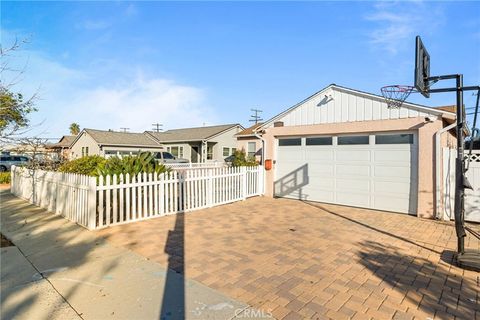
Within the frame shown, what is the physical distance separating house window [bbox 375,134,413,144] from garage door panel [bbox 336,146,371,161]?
1.65 ft

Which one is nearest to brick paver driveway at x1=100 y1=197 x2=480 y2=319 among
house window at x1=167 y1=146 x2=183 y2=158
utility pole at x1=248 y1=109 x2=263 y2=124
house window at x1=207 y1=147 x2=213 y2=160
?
house window at x1=207 y1=147 x2=213 y2=160

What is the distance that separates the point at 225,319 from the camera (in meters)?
2.65

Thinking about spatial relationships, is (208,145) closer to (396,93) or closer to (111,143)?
(111,143)

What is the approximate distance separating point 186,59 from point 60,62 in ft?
17.9

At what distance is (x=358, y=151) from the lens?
8656 millimetres

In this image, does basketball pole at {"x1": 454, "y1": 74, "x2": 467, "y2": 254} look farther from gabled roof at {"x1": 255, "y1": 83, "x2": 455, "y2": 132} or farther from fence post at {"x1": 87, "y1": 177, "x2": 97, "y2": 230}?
fence post at {"x1": 87, "y1": 177, "x2": 97, "y2": 230}

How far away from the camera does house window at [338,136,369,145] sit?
856 cm

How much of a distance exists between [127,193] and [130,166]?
103 centimetres

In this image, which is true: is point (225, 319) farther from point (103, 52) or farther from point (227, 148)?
point (227, 148)

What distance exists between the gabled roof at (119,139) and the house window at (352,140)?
23.1 metres

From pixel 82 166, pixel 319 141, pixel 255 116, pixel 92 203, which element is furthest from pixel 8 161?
pixel 255 116

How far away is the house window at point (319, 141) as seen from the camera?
30.7 ft

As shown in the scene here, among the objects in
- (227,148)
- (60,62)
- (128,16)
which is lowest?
(227,148)

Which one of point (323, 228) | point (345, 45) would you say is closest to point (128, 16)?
point (345, 45)
